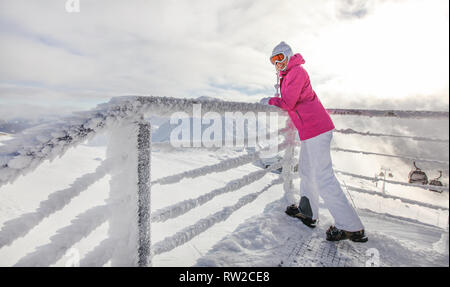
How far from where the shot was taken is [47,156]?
29.5 inches

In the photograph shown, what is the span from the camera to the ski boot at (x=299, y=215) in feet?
7.54

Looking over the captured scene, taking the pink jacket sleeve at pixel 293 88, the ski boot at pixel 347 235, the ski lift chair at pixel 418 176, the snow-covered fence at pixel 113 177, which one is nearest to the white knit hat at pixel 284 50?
the pink jacket sleeve at pixel 293 88

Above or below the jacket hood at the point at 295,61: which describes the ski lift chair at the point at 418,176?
below

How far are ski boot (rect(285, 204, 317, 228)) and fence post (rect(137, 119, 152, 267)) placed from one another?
1.69 metres

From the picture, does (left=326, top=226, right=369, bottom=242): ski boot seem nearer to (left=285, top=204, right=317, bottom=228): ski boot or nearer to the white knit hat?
(left=285, top=204, right=317, bottom=228): ski boot

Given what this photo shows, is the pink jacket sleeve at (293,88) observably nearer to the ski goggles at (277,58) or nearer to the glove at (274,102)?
the glove at (274,102)

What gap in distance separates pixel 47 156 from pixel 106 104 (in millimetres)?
Answer: 324

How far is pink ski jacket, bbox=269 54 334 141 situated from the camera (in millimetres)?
1985

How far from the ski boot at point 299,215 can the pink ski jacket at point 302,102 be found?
2.87ft

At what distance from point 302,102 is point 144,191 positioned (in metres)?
1.60

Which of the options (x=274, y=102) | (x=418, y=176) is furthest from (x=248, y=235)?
(x=418, y=176)

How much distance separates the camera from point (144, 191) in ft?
3.76

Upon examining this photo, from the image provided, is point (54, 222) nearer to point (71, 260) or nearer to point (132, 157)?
point (71, 260)
